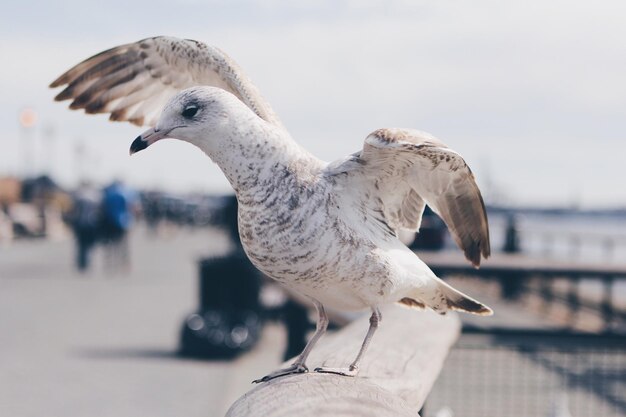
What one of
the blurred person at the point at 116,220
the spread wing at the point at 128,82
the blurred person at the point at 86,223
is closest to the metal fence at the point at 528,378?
the spread wing at the point at 128,82

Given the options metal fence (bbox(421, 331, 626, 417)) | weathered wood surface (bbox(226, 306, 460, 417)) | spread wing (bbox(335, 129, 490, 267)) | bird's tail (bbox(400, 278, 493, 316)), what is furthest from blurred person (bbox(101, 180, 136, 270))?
spread wing (bbox(335, 129, 490, 267))

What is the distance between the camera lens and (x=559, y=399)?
4512mm

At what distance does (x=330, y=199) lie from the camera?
220cm

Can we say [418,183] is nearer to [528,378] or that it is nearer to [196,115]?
[196,115]

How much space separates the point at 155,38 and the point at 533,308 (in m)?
11.4

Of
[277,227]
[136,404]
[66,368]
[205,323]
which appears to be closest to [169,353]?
[205,323]

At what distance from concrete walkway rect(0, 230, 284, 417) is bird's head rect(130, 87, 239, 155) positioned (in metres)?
4.49

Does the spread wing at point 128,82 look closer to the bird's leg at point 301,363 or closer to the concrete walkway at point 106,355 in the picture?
the bird's leg at point 301,363

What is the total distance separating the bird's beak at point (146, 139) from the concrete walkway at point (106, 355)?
4.39m

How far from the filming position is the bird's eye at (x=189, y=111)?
2135 mm

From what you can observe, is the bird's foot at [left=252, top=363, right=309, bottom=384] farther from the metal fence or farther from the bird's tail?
the metal fence

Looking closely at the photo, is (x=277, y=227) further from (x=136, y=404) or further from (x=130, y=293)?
(x=130, y=293)

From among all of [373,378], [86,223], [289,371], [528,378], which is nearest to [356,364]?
[373,378]

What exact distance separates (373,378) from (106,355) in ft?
21.8
